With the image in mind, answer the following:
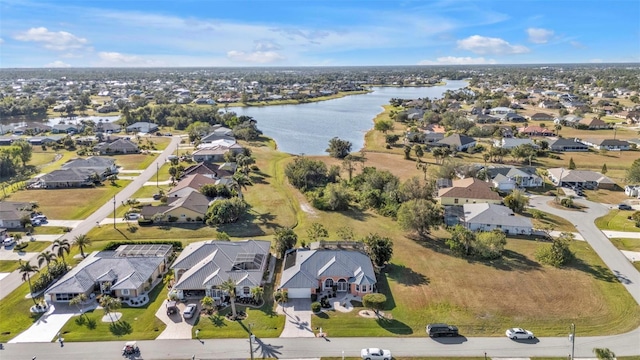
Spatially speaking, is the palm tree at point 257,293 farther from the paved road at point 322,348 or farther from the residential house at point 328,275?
the paved road at point 322,348

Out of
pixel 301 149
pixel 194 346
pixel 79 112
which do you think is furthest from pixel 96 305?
pixel 79 112

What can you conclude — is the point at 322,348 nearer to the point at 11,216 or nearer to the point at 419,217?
the point at 419,217

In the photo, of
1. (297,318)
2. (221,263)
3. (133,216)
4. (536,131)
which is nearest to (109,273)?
(221,263)

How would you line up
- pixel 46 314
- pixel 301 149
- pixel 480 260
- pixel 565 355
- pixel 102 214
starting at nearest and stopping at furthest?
pixel 565 355 → pixel 46 314 → pixel 480 260 → pixel 102 214 → pixel 301 149

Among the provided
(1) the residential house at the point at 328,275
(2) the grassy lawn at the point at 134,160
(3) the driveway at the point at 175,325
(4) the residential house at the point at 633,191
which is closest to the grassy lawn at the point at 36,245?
(3) the driveway at the point at 175,325

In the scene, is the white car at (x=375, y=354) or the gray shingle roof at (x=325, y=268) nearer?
the white car at (x=375, y=354)

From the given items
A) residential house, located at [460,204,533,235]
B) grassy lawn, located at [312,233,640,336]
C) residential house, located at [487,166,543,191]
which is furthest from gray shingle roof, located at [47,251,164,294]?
residential house, located at [487,166,543,191]

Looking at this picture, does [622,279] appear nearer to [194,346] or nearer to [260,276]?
[260,276]
